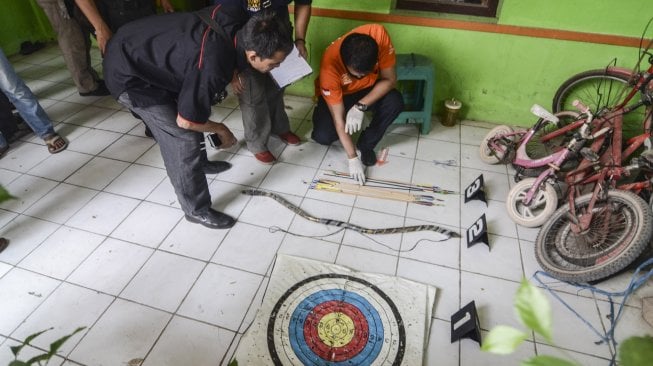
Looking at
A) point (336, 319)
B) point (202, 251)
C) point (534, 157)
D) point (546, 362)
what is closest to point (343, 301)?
point (336, 319)

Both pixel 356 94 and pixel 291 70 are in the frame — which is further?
pixel 356 94

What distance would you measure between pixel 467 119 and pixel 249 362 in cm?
237

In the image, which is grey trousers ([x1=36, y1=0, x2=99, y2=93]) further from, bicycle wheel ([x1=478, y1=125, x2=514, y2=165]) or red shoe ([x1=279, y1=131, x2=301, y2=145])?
bicycle wheel ([x1=478, y1=125, x2=514, y2=165])

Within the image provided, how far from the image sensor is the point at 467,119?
9.36ft

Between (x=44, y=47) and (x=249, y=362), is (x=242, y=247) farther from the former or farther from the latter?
(x=44, y=47)

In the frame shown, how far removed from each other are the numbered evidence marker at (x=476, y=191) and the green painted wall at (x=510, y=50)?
0.94 meters

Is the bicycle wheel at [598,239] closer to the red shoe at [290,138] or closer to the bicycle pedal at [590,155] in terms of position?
the bicycle pedal at [590,155]

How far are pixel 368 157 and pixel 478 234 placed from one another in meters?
0.88

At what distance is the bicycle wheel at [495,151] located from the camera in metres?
2.27

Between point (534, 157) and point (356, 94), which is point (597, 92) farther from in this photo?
point (356, 94)

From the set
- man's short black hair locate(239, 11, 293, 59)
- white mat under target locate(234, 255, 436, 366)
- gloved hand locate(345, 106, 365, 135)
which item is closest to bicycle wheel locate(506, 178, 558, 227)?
white mat under target locate(234, 255, 436, 366)

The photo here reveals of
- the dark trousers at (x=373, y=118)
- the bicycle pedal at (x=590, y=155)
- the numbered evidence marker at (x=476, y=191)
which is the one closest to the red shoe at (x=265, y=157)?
the dark trousers at (x=373, y=118)

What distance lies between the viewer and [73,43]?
2.77 metres

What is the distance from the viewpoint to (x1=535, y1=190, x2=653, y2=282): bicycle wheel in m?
1.49
